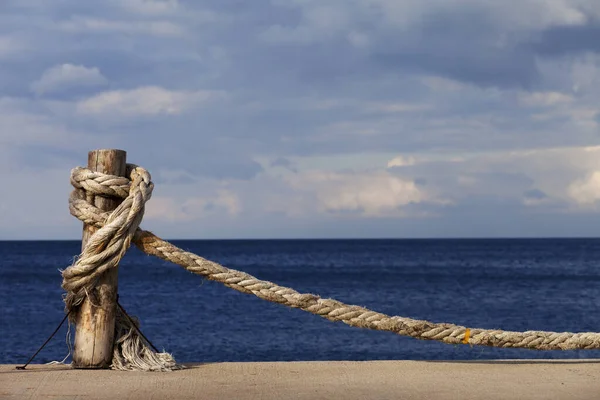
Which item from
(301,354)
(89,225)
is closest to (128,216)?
(89,225)

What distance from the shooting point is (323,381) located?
5086mm

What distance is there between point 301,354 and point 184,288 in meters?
28.3

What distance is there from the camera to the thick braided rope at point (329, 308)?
17.6 ft

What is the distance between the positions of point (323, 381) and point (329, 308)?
22.4 inches

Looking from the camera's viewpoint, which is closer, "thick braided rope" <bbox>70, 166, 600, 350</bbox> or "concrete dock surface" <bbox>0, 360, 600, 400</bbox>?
"concrete dock surface" <bbox>0, 360, 600, 400</bbox>

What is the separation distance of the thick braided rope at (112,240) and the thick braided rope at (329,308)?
9cm

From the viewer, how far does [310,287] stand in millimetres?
48500

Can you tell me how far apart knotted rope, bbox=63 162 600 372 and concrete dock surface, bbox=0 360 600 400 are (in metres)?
0.21

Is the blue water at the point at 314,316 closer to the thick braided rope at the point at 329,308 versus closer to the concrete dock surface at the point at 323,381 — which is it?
the thick braided rope at the point at 329,308

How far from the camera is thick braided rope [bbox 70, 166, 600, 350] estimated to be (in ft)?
17.6

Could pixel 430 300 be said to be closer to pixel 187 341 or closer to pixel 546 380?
pixel 187 341

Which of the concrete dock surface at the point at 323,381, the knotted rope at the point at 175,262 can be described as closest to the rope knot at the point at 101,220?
the knotted rope at the point at 175,262

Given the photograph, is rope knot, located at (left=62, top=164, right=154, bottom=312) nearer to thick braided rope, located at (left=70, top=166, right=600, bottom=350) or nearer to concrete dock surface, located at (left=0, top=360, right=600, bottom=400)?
thick braided rope, located at (left=70, top=166, right=600, bottom=350)

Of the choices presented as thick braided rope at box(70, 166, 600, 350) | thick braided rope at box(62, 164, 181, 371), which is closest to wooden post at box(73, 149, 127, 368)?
thick braided rope at box(62, 164, 181, 371)
